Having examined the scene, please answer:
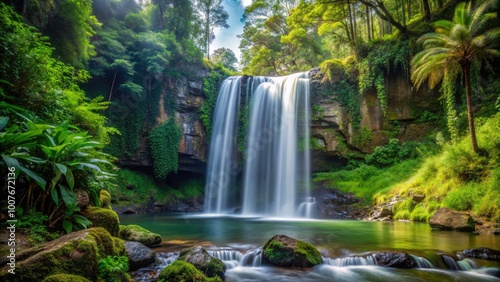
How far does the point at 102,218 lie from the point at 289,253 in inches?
156

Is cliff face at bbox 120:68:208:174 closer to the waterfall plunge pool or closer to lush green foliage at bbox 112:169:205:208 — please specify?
lush green foliage at bbox 112:169:205:208

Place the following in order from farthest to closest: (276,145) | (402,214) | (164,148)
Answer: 1. (276,145)
2. (164,148)
3. (402,214)

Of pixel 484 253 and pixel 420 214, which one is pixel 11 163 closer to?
pixel 484 253

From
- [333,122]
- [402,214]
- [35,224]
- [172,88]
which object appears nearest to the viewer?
[35,224]

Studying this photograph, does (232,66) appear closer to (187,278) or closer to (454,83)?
(454,83)

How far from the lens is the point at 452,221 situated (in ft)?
31.6

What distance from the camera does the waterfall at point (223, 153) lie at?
22.9m

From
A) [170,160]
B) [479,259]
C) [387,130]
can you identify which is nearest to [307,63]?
[387,130]

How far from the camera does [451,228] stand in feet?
31.2

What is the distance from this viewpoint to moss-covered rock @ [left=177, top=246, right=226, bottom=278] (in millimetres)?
5031

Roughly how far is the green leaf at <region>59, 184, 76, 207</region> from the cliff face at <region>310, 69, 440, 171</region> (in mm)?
18070

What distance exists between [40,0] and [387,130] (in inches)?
811

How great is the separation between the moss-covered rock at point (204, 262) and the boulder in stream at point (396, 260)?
11.9ft

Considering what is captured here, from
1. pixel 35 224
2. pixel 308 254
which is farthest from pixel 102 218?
pixel 308 254
